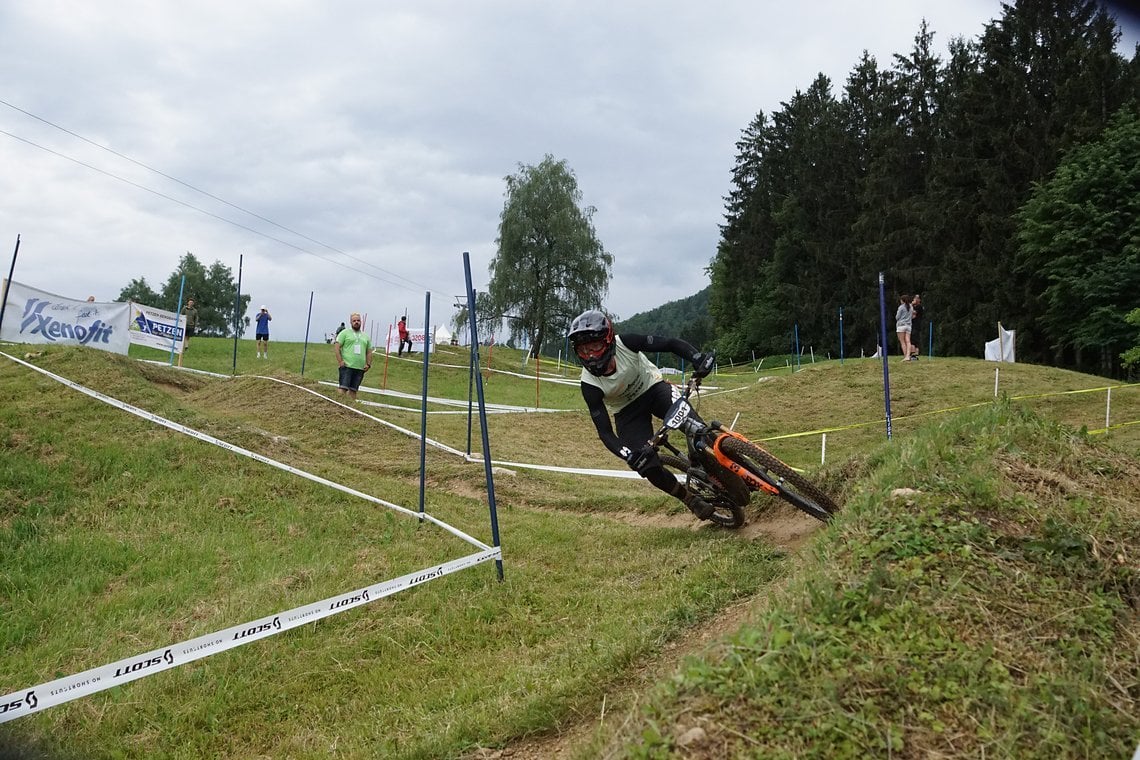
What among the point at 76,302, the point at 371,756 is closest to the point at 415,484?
the point at 371,756

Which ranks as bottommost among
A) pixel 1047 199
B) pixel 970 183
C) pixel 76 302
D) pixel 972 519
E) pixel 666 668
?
pixel 666 668

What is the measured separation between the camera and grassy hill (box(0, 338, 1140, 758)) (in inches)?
102

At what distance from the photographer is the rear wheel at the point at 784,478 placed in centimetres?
607

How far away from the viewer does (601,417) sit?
7281 millimetres

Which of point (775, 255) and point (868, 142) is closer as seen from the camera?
point (868, 142)

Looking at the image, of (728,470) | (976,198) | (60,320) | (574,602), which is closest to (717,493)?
(728,470)

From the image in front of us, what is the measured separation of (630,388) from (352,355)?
9605 millimetres

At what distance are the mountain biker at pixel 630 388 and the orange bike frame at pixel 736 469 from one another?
1.93 feet

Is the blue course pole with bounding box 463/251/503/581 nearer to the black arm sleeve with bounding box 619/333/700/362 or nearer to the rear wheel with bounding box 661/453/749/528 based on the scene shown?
the black arm sleeve with bounding box 619/333/700/362

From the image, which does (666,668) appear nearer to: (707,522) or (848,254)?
(707,522)

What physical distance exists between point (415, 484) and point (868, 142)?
58608 mm

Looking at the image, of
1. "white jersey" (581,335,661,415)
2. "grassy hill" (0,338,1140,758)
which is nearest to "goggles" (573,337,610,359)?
"white jersey" (581,335,661,415)

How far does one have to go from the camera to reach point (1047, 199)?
34094 millimetres

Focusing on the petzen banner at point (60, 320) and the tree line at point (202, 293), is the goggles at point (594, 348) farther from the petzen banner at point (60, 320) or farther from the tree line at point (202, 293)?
the tree line at point (202, 293)
